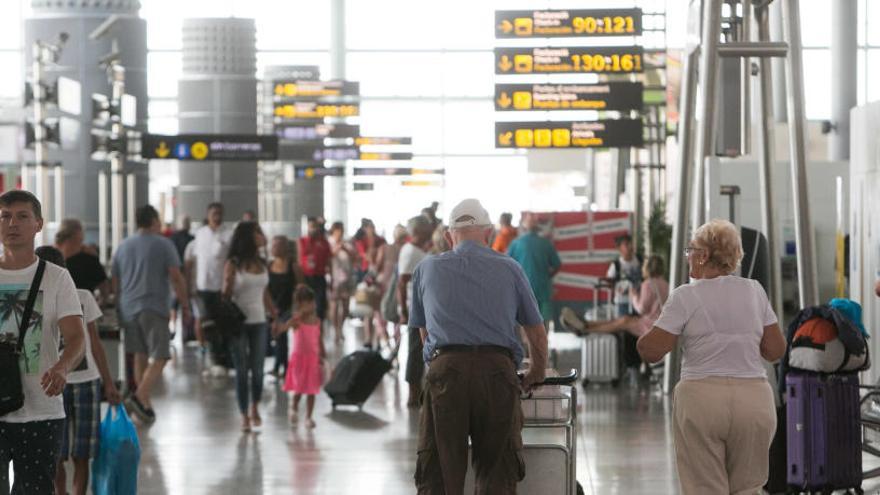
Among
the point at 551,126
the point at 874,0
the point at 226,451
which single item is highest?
the point at 874,0

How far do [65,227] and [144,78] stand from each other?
37.3ft

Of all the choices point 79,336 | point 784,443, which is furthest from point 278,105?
point 79,336

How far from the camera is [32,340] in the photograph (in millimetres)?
5820

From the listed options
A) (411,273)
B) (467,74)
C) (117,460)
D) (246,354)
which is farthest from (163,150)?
(467,74)

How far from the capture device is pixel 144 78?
869 inches

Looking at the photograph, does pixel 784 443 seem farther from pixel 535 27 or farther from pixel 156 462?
pixel 535 27

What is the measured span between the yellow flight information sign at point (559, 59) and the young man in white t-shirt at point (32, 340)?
44.1 ft

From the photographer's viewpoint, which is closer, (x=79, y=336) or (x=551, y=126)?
(x=79, y=336)

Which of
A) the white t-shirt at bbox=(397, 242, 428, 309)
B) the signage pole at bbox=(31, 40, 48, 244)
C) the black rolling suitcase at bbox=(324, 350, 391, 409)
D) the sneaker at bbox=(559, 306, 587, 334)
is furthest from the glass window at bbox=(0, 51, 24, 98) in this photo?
the black rolling suitcase at bbox=(324, 350, 391, 409)

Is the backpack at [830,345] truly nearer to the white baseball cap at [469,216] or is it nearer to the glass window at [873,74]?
the white baseball cap at [469,216]

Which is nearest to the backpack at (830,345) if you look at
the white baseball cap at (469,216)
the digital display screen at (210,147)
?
the white baseball cap at (469,216)


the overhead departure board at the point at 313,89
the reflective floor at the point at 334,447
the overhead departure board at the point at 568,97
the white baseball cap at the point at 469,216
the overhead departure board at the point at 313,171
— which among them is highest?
the overhead departure board at the point at 313,89

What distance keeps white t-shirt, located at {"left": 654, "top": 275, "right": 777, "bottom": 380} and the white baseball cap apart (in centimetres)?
107

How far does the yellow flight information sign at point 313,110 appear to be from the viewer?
126 feet
